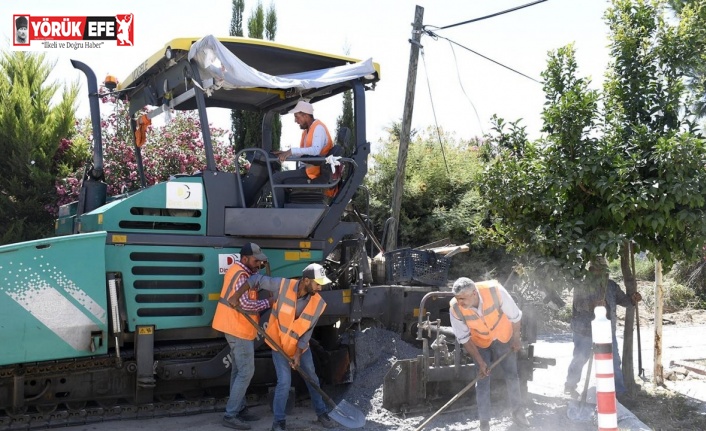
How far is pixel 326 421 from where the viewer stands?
20.7ft

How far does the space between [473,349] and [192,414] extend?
8.71ft

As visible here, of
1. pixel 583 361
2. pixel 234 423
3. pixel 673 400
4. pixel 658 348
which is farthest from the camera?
pixel 658 348

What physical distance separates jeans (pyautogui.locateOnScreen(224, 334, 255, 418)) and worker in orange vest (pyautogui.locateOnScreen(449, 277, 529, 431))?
181 cm

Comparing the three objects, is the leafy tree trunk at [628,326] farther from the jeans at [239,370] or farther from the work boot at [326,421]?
the jeans at [239,370]

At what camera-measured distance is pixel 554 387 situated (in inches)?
317

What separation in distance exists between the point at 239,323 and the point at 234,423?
863mm

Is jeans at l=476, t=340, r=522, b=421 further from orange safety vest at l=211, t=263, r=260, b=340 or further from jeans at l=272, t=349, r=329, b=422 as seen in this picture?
orange safety vest at l=211, t=263, r=260, b=340

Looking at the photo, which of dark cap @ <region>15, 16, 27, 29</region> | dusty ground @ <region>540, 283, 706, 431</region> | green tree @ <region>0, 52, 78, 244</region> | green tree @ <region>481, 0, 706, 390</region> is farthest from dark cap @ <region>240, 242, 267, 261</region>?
dark cap @ <region>15, 16, 27, 29</region>

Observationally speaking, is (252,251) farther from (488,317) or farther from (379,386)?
(488,317)

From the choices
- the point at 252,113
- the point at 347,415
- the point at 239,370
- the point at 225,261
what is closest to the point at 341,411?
the point at 347,415

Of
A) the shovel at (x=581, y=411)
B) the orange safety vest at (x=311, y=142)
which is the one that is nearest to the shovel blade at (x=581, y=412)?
the shovel at (x=581, y=411)

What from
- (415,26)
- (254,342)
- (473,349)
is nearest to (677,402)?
(473,349)

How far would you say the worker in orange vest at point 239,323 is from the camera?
6.13m

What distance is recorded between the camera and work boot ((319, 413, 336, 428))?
626cm
